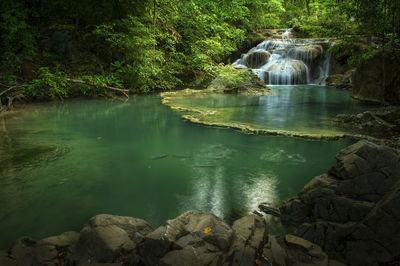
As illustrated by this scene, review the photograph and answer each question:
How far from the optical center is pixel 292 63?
19.3m

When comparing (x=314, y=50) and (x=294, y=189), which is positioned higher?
(x=314, y=50)

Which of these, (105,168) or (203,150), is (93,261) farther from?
(203,150)

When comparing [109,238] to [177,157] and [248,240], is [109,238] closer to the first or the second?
[248,240]

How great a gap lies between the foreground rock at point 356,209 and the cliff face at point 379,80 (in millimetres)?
7928

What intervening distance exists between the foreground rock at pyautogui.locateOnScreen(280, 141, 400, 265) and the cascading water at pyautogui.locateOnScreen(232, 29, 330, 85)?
16428 millimetres

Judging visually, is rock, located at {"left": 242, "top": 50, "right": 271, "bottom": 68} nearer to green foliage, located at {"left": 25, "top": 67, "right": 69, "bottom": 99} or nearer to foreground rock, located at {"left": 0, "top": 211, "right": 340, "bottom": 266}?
green foliage, located at {"left": 25, "top": 67, "right": 69, "bottom": 99}

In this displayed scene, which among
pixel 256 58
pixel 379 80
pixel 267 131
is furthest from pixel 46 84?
pixel 256 58

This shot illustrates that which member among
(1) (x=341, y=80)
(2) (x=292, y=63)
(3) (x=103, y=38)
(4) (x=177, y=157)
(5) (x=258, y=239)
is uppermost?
(3) (x=103, y=38)

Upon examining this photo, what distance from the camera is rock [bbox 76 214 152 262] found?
7.89 ft

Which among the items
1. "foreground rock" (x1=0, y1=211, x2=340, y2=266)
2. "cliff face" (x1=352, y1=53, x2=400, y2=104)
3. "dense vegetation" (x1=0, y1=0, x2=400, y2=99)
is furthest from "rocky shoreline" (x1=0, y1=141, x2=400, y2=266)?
"dense vegetation" (x1=0, y1=0, x2=400, y2=99)

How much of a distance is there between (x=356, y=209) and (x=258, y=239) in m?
1.10

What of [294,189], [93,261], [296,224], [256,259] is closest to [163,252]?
[93,261]

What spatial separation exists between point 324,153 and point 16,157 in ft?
20.1

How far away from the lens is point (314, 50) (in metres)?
19.5
